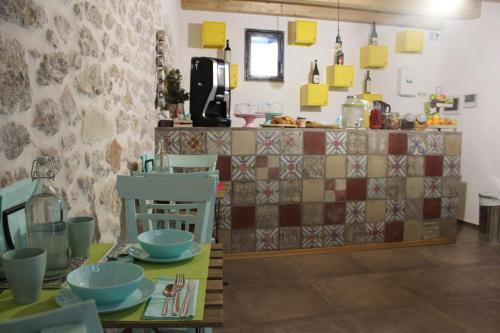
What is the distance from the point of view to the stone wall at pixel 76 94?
1223 mm

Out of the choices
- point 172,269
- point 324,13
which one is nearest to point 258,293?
point 172,269

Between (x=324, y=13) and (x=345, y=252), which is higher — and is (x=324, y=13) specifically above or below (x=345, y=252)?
above

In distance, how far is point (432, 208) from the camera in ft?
13.9

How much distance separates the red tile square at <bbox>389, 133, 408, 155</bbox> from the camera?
404cm

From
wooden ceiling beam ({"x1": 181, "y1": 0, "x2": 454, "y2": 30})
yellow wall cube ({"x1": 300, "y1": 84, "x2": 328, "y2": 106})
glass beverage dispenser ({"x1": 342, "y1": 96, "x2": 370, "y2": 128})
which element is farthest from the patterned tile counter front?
wooden ceiling beam ({"x1": 181, "y1": 0, "x2": 454, "y2": 30})

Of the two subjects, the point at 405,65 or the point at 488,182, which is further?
the point at 405,65

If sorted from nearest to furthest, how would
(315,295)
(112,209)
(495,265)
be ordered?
(112,209) < (315,295) < (495,265)

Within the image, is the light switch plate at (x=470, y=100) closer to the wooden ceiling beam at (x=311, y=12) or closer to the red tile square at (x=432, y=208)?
A: the wooden ceiling beam at (x=311, y=12)

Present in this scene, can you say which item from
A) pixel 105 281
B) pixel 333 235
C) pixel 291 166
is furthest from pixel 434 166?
pixel 105 281

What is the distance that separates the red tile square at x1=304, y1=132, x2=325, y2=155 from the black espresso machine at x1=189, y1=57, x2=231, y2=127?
75 cm

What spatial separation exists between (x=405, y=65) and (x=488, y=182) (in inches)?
75.2

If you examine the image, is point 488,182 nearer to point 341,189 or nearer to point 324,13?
point 341,189

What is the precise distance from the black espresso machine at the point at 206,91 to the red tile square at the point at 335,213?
49.1 inches

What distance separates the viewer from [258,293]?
118 inches
